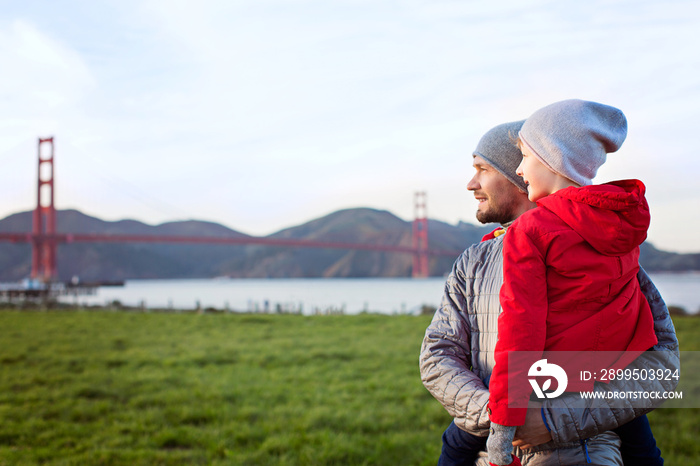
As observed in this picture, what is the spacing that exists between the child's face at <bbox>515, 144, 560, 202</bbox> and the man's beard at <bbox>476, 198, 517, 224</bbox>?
14 centimetres

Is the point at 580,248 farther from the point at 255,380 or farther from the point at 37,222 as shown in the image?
the point at 37,222

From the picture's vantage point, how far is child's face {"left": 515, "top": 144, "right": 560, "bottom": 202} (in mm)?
1013

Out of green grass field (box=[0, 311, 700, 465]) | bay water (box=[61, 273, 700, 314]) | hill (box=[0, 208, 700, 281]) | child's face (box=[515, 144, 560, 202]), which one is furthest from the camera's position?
hill (box=[0, 208, 700, 281])

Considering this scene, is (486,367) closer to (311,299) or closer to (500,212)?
(500,212)

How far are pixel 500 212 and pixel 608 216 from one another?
295mm

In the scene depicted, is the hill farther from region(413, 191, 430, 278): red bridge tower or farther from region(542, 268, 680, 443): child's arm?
region(542, 268, 680, 443): child's arm

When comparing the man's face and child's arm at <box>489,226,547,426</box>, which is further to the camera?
the man's face

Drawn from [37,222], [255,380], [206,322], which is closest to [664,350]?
[255,380]

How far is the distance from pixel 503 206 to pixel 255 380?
170 inches

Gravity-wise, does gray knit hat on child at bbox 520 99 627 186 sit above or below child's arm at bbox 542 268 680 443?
above

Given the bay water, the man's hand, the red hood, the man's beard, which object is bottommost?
the bay water

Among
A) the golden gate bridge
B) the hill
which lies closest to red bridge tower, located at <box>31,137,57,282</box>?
the golden gate bridge

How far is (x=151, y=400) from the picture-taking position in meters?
4.27

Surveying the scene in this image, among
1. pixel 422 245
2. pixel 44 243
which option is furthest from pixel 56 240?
pixel 422 245
